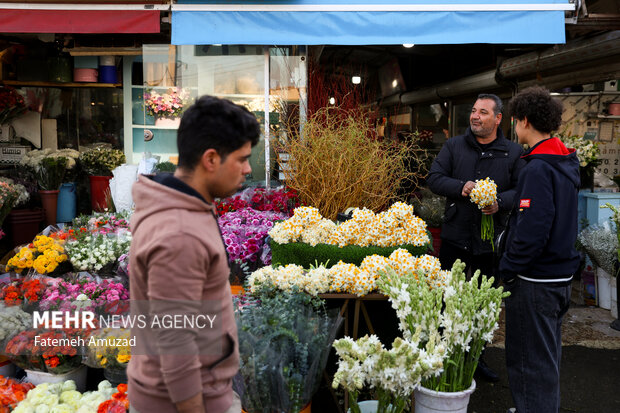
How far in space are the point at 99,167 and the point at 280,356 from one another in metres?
5.13

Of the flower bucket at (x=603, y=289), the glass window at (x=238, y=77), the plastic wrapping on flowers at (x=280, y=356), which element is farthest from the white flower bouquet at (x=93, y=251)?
the flower bucket at (x=603, y=289)

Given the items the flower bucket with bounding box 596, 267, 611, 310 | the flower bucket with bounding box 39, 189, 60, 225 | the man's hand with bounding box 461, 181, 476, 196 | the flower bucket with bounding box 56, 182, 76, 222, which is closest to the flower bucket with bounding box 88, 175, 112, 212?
the flower bucket with bounding box 56, 182, 76, 222

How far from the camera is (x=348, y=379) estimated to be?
2.31m

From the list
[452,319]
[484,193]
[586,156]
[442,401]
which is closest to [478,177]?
[484,193]

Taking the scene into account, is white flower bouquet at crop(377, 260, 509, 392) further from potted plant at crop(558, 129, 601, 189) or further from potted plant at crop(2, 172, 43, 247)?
potted plant at crop(2, 172, 43, 247)

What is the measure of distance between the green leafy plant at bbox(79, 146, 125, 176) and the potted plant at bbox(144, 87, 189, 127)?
0.93m

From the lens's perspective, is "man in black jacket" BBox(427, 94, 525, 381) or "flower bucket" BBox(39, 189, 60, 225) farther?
"flower bucket" BBox(39, 189, 60, 225)

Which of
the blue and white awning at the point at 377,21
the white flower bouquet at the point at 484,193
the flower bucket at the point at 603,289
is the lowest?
the flower bucket at the point at 603,289

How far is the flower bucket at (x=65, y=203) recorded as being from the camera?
22.5 feet

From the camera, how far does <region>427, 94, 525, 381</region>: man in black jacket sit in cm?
386

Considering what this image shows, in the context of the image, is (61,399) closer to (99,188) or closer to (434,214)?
(99,188)

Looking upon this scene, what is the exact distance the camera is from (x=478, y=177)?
12.9 feet

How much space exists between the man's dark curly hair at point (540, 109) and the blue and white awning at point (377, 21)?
8.21 ft

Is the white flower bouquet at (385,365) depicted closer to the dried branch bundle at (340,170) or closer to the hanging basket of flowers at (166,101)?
the dried branch bundle at (340,170)
